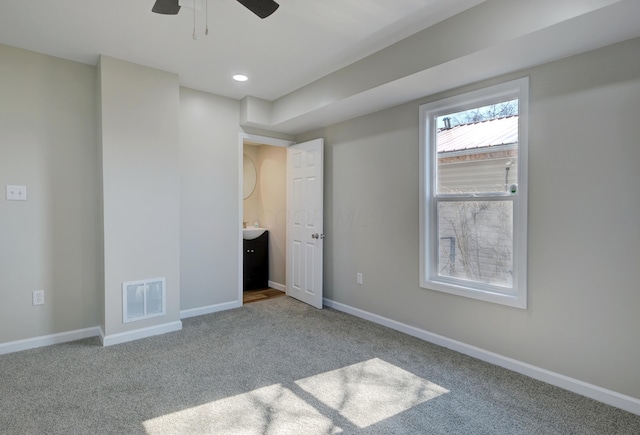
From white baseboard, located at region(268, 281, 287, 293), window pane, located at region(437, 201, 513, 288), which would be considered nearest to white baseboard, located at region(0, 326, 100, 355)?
white baseboard, located at region(268, 281, 287, 293)

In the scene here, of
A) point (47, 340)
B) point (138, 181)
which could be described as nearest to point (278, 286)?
point (138, 181)

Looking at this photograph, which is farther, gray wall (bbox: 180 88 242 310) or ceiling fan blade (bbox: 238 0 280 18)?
gray wall (bbox: 180 88 242 310)

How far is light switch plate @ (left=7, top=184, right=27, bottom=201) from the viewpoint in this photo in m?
2.80

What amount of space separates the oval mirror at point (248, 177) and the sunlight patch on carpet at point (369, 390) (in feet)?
11.8

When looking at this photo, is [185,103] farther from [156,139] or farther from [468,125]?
[468,125]

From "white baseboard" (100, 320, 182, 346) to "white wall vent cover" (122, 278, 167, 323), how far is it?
0.11 meters

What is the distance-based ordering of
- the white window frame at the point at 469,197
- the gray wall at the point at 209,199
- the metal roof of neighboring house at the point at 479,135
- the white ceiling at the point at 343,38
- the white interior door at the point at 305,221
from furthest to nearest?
the white interior door at the point at 305,221, the gray wall at the point at 209,199, the metal roof of neighboring house at the point at 479,135, the white window frame at the point at 469,197, the white ceiling at the point at 343,38

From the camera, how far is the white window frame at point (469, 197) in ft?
8.13

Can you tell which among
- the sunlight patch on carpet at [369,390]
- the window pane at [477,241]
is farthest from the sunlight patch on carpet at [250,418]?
the window pane at [477,241]

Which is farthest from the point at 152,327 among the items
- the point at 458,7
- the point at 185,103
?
the point at 458,7

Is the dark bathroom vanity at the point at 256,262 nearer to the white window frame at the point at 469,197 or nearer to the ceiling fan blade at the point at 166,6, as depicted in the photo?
the white window frame at the point at 469,197

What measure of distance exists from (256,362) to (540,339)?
212 centimetres

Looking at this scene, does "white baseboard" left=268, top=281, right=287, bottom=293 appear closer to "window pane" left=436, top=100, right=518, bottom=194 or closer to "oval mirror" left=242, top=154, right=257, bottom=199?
"oval mirror" left=242, top=154, right=257, bottom=199

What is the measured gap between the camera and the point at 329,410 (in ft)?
6.70
